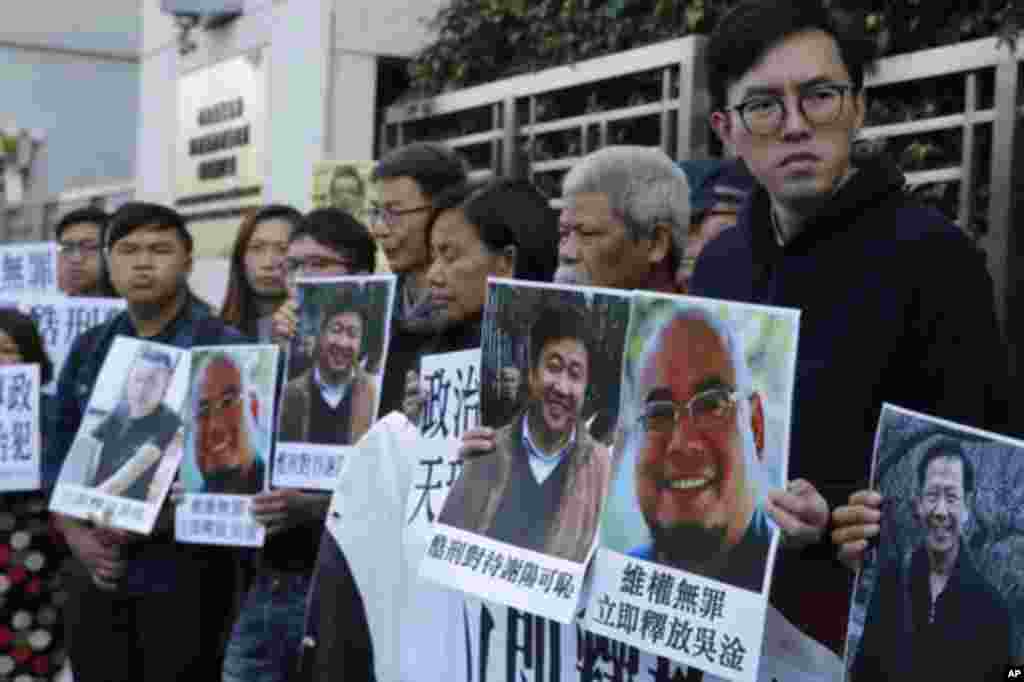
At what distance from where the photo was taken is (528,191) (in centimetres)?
413

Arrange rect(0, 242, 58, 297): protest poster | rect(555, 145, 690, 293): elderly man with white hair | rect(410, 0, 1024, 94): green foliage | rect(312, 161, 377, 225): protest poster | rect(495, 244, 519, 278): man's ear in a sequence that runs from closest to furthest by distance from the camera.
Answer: rect(555, 145, 690, 293): elderly man with white hair
rect(495, 244, 519, 278): man's ear
rect(410, 0, 1024, 94): green foliage
rect(312, 161, 377, 225): protest poster
rect(0, 242, 58, 297): protest poster

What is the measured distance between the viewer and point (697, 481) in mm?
2758

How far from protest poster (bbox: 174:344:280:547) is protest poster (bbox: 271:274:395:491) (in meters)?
0.21

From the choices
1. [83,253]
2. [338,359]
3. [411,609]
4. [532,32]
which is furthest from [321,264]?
[532,32]

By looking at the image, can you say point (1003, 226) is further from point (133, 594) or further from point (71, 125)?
point (71, 125)

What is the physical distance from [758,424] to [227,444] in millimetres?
2401

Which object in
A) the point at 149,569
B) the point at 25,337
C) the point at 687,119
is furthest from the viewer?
the point at 687,119

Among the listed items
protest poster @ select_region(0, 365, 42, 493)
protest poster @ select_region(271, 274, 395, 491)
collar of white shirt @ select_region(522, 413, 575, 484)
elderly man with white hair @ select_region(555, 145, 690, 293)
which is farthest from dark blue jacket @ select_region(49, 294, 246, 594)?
collar of white shirt @ select_region(522, 413, 575, 484)

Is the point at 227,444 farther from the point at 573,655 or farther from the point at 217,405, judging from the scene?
the point at 573,655

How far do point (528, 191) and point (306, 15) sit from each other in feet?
20.2

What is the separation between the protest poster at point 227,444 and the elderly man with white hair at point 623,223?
131cm

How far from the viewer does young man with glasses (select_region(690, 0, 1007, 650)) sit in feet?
8.80

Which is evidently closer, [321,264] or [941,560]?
[941,560]

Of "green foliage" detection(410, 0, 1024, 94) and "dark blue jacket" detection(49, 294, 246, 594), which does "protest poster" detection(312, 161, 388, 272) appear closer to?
"green foliage" detection(410, 0, 1024, 94)
